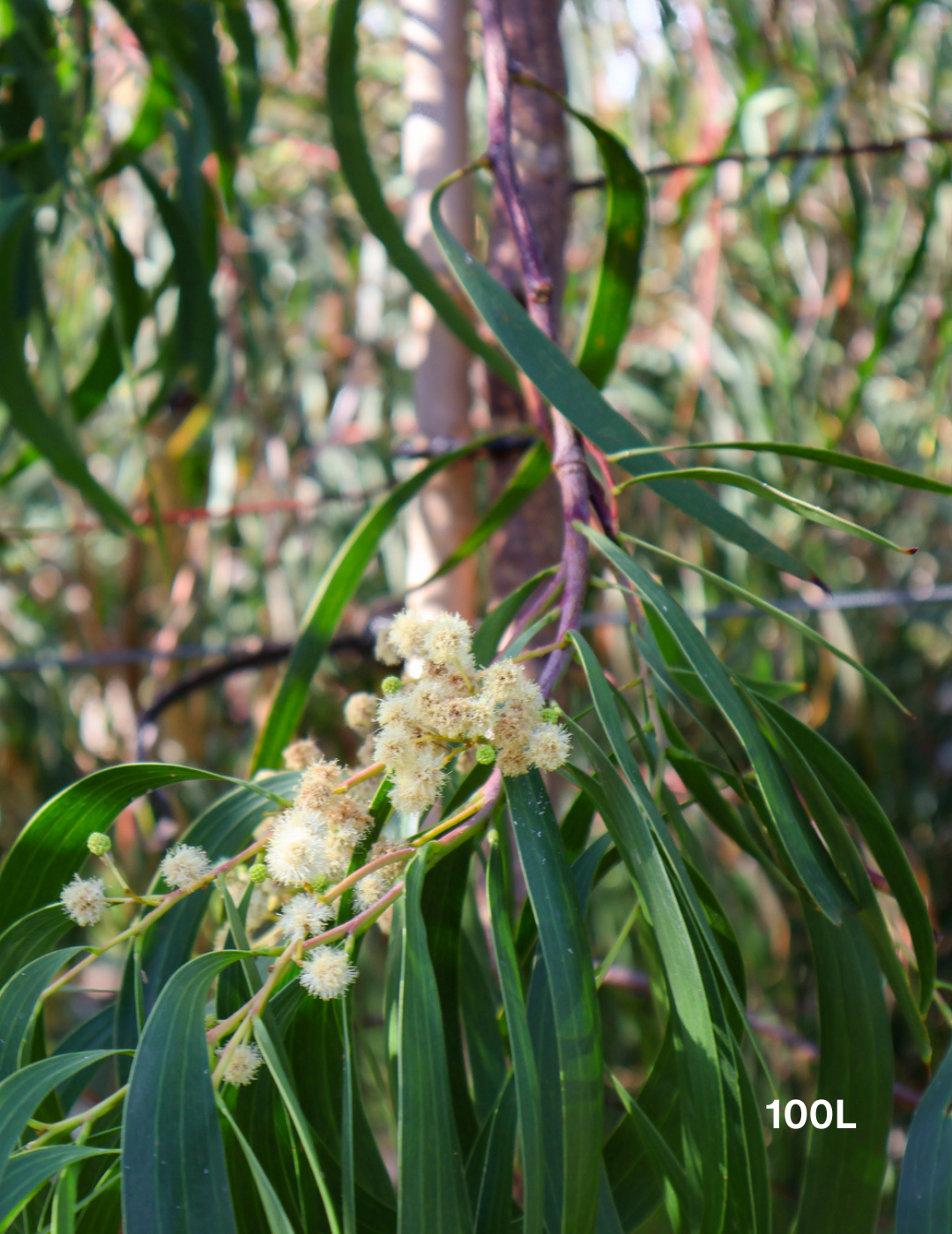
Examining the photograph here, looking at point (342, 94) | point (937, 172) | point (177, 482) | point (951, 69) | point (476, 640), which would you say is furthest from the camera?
point (177, 482)

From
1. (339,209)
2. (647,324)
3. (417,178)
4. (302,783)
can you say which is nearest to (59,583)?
(339,209)

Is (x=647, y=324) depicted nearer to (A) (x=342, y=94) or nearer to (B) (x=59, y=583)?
(B) (x=59, y=583)

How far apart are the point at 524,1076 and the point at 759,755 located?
12 cm

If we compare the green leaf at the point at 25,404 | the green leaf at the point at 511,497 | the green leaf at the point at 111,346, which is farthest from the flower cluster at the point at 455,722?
the green leaf at the point at 111,346

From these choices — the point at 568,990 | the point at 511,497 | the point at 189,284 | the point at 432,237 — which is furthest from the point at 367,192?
the point at 568,990

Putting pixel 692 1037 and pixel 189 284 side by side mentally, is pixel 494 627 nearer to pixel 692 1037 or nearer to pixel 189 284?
pixel 692 1037

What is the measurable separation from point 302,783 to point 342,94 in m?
0.41

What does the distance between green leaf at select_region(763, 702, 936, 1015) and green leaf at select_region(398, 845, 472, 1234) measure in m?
0.16

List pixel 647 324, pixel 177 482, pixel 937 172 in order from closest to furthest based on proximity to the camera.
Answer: pixel 937 172 → pixel 177 482 → pixel 647 324

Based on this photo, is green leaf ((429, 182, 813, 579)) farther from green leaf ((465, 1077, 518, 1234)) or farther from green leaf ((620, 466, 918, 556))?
green leaf ((465, 1077, 518, 1234))

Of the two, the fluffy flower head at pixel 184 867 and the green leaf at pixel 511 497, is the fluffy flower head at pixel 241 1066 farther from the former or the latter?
the green leaf at pixel 511 497

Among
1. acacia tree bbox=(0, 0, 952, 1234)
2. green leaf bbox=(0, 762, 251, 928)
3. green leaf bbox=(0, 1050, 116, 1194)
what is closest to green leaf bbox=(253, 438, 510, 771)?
acacia tree bbox=(0, 0, 952, 1234)

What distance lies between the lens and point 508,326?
1.20ft

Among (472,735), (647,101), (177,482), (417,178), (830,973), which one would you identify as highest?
(647,101)
